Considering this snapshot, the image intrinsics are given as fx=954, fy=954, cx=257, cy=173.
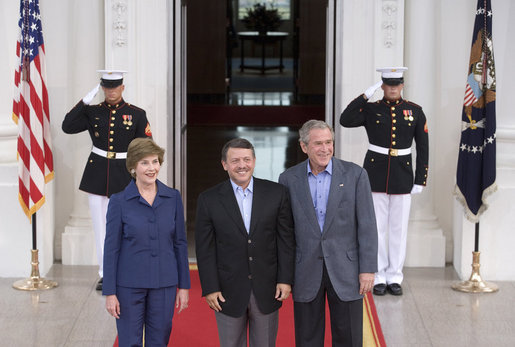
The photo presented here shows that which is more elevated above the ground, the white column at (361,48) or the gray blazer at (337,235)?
the white column at (361,48)

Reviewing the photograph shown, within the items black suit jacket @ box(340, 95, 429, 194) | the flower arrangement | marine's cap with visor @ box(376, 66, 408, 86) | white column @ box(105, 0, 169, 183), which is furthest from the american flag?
the flower arrangement

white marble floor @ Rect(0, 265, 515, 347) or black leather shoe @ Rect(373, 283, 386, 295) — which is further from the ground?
black leather shoe @ Rect(373, 283, 386, 295)

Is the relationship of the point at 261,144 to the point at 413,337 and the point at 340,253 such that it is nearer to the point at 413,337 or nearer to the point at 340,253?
the point at 413,337

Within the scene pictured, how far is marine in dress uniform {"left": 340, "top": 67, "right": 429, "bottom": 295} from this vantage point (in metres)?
7.45

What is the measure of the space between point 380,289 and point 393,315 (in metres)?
0.55

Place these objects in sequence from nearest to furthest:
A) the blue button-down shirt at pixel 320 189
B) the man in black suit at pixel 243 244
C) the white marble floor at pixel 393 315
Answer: the man in black suit at pixel 243 244, the blue button-down shirt at pixel 320 189, the white marble floor at pixel 393 315

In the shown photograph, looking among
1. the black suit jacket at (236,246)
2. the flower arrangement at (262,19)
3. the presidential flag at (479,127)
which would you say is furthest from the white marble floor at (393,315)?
the flower arrangement at (262,19)

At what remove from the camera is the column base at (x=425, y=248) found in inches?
330

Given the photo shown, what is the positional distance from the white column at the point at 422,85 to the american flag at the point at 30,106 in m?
3.16

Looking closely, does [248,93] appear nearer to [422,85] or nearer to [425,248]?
[422,85]

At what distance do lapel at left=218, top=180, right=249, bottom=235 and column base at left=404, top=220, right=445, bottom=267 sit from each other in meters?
3.84

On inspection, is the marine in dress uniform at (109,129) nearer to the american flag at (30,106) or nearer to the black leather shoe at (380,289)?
the american flag at (30,106)

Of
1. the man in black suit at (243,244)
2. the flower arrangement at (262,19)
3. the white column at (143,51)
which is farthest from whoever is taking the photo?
the flower arrangement at (262,19)

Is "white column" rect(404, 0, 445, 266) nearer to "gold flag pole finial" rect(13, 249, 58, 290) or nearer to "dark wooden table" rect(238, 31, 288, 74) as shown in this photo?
"gold flag pole finial" rect(13, 249, 58, 290)
